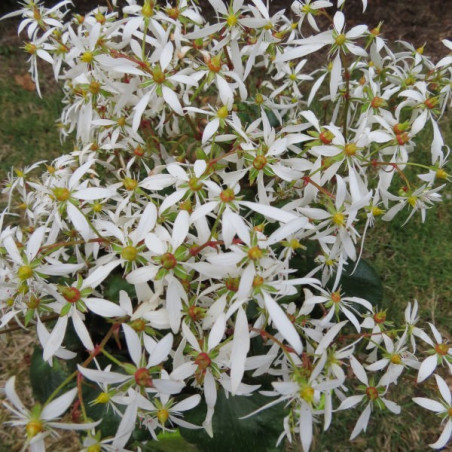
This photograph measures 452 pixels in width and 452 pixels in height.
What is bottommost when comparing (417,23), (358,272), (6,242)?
(358,272)

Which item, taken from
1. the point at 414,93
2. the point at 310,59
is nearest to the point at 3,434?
the point at 414,93

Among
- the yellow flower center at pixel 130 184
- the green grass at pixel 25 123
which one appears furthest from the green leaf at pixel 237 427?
the green grass at pixel 25 123

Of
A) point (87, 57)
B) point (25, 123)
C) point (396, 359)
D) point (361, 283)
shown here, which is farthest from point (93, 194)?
point (25, 123)

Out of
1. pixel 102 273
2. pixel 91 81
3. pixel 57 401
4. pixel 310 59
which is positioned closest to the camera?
pixel 57 401

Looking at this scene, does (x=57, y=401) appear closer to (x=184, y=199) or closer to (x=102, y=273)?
(x=102, y=273)

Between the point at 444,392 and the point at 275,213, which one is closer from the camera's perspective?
the point at 275,213

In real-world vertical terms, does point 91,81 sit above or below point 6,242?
above

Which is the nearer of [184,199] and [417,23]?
[184,199]

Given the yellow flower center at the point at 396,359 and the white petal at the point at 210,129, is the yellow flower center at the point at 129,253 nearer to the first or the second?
the white petal at the point at 210,129

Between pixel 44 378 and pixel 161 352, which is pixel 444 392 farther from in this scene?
pixel 44 378
